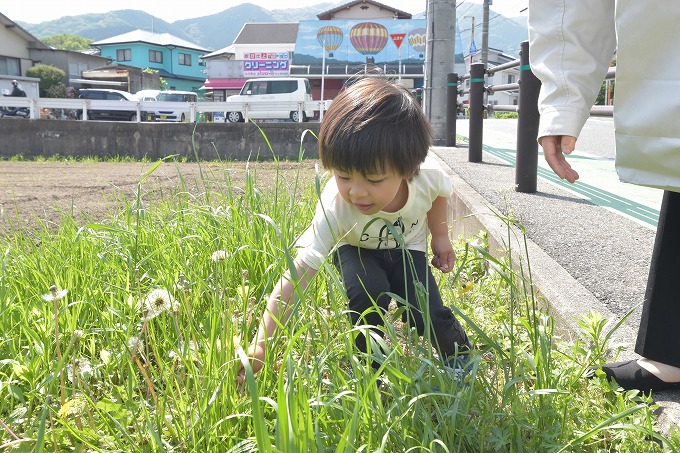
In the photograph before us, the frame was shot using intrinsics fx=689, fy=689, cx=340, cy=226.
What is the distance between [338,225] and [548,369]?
2.46ft

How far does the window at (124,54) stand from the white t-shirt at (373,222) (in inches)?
2966

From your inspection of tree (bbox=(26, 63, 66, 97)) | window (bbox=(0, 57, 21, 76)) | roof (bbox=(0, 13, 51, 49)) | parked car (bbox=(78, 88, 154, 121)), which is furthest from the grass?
window (bbox=(0, 57, 21, 76))

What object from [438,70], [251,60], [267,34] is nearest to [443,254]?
[438,70]

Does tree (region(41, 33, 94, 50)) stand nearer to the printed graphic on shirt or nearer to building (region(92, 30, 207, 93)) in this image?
building (region(92, 30, 207, 93))

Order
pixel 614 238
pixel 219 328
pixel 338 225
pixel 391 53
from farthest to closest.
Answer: pixel 391 53
pixel 614 238
pixel 338 225
pixel 219 328

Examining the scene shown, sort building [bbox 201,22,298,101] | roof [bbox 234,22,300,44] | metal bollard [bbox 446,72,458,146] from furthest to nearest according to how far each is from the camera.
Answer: roof [bbox 234,22,300,44] < building [bbox 201,22,298,101] < metal bollard [bbox 446,72,458,146]

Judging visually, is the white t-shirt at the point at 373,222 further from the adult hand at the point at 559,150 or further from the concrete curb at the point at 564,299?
the adult hand at the point at 559,150

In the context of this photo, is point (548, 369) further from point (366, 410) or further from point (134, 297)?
point (134, 297)

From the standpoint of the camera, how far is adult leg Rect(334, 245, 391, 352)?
6.45ft

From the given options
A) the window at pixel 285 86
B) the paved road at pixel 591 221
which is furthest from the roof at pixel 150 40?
the paved road at pixel 591 221

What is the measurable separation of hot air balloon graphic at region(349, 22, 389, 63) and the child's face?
4160cm

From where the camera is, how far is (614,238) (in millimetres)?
3197

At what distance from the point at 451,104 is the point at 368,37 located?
34.6m

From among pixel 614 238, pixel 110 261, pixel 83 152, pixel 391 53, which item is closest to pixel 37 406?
pixel 110 261
